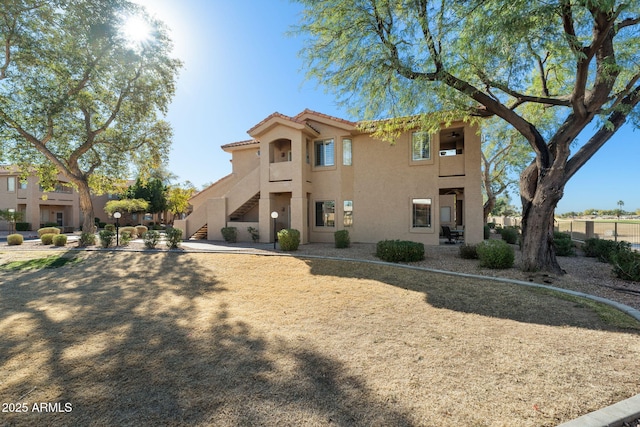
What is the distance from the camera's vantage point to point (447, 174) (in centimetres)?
1423

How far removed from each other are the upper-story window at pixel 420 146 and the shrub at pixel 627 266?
846 centimetres

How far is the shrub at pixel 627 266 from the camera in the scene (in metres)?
7.78

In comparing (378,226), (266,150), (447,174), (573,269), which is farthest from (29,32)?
(573,269)

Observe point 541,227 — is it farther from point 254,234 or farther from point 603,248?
point 254,234

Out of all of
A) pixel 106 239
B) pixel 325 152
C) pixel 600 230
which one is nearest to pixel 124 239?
pixel 106 239

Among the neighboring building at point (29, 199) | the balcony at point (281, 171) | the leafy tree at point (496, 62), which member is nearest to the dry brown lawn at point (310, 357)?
the leafy tree at point (496, 62)

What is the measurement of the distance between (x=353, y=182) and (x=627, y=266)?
11509 millimetres

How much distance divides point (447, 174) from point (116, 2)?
62.1 feet

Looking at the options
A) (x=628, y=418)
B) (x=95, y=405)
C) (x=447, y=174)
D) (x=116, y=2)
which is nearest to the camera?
(x=628, y=418)

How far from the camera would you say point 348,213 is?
16156 mm

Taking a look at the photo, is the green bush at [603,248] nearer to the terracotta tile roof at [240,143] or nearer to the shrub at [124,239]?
the terracotta tile roof at [240,143]

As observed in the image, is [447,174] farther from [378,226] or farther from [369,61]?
[369,61]

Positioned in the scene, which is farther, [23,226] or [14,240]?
[23,226]

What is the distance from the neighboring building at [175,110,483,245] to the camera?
14.2 m
